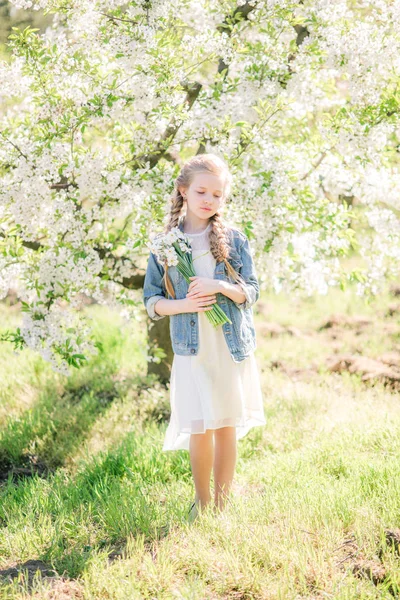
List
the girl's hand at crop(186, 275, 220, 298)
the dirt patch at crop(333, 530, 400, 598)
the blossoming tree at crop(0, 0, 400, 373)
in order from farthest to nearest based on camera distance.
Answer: the blossoming tree at crop(0, 0, 400, 373)
the girl's hand at crop(186, 275, 220, 298)
the dirt patch at crop(333, 530, 400, 598)

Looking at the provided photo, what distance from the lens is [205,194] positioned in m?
3.34

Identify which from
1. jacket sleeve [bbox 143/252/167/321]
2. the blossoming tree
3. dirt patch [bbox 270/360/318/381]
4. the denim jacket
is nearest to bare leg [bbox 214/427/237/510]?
the denim jacket

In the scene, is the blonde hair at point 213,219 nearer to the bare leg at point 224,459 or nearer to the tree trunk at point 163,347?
the bare leg at point 224,459

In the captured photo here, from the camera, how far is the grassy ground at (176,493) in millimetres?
2770

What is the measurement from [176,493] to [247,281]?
129 centimetres

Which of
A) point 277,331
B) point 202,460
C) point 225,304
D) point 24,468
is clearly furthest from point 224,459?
point 277,331

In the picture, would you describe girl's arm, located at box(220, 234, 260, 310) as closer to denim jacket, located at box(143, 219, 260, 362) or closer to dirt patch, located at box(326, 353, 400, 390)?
denim jacket, located at box(143, 219, 260, 362)

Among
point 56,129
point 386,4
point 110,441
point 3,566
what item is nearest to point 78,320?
point 110,441

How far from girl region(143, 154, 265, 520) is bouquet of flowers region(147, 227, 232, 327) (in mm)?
54

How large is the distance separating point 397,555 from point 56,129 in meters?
3.14

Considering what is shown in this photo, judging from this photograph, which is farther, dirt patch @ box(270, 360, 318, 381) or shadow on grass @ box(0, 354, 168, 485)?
dirt patch @ box(270, 360, 318, 381)

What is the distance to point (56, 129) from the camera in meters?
4.24

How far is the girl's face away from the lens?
3.33 metres

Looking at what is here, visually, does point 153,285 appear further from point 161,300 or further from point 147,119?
point 147,119
